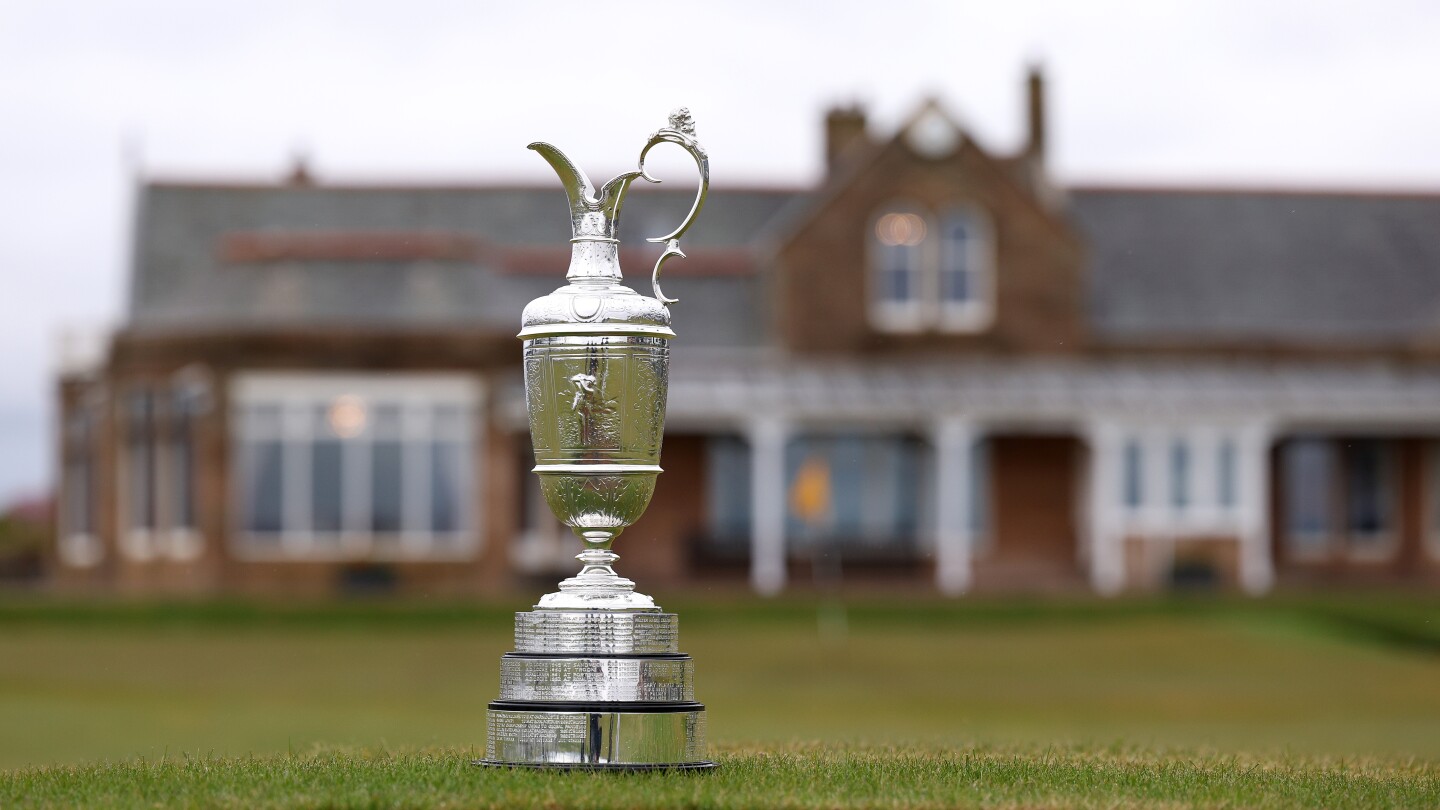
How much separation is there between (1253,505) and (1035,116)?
8.00 metres

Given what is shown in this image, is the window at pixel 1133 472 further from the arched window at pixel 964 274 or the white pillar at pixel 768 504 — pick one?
the white pillar at pixel 768 504

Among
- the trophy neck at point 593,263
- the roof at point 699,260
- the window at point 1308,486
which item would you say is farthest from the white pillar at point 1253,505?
the trophy neck at point 593,263

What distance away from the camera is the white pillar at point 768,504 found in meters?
37.2

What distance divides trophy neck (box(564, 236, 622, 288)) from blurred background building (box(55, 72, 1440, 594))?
23788mm

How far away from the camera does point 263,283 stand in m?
38.2

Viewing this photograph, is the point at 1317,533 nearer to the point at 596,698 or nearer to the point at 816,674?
the point at 816,674

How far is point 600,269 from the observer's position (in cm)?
1133

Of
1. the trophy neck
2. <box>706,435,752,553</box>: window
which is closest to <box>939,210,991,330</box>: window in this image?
<box>706,435,752,553</box>: window

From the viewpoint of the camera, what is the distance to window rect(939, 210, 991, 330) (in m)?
39.2

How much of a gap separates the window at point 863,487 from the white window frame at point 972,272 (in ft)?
6.70

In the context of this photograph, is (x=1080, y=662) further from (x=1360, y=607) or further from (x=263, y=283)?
(x=263, y=283)

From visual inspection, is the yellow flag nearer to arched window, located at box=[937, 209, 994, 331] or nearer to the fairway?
the fairway

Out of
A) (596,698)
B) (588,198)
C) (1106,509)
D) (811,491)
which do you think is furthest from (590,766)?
(1106,509)

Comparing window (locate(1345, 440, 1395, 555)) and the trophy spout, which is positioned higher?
the trophy spout
